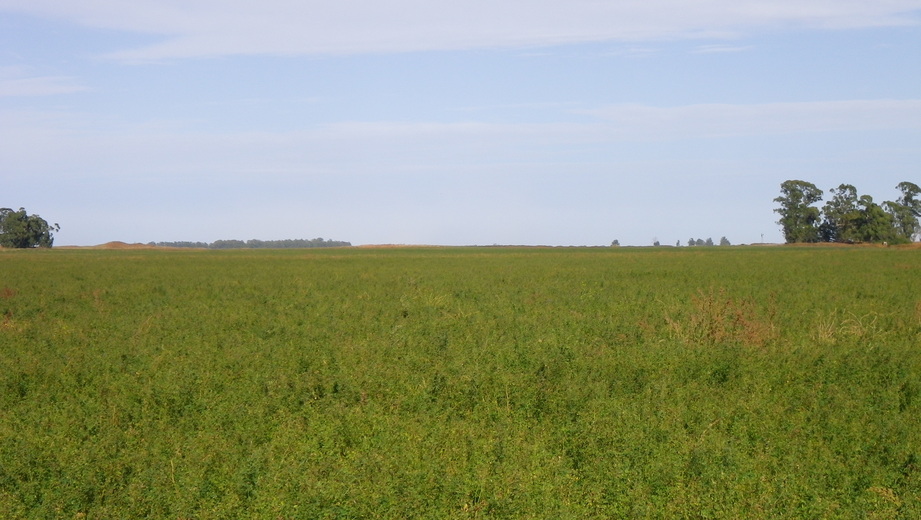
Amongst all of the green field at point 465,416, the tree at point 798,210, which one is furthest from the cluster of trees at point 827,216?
the green field at point 465,416

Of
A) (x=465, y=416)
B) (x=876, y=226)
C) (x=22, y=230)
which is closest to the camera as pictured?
(x=465, y=416)

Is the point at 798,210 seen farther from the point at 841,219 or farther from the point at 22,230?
the point at 22,230

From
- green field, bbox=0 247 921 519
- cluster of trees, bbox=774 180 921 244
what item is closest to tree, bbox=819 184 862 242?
cluster of trees, bbox=774 180 921 244

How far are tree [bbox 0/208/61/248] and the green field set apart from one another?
130m

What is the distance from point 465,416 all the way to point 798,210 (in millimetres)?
122185

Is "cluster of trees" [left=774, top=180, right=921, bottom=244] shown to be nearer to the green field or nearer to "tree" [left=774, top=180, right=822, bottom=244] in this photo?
"tree" [left=774, top=180, right=822, bottom=244]

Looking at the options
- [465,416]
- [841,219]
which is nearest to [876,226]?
[841,219]

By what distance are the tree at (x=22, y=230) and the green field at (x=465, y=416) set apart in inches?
5127

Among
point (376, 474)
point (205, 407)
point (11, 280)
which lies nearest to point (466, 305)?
point (205, 407)

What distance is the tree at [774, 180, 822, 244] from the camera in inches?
4788

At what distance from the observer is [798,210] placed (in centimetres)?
12219

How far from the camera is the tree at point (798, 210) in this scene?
4788 inches

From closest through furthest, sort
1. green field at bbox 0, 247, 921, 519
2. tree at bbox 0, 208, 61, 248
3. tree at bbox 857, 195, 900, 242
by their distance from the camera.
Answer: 1. green field at bbox 0, 247, 921, 519
2. tree at bbox 857, 195, 900, 242
3. tree at bbox 0, 208, 61, 248

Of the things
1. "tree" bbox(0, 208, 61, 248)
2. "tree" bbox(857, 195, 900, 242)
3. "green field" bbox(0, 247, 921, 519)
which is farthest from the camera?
"tree" bbox(0, 208, 61, 248)
